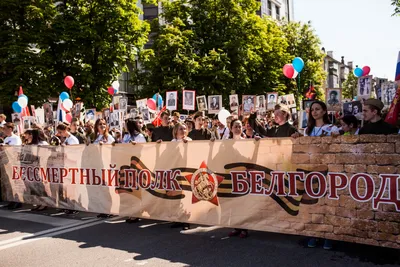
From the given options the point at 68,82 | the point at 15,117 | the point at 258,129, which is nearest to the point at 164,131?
the point at 258,129

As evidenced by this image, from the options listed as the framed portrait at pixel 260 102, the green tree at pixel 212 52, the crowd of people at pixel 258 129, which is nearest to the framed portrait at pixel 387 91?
the crowd of people at pixel 258 129

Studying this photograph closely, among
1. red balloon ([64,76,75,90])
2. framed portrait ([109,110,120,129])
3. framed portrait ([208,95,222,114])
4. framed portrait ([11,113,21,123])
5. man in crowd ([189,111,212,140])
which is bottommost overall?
man in crowd ([189,111,212,140])

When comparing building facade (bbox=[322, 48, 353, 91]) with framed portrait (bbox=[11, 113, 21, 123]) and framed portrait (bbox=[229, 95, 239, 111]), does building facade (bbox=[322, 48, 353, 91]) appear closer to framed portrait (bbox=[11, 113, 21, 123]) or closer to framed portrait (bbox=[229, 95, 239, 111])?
framed portrait (bbox=[229, 95, 239, 111])

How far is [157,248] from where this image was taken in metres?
5.97

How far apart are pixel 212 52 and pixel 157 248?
2134cm

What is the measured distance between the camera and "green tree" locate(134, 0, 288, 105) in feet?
84.0

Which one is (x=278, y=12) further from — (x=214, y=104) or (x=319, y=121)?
(x=319, y=121)

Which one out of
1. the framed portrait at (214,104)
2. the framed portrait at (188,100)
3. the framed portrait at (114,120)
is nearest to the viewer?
the framed portrait at (114,120)

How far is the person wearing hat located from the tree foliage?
1676 cm

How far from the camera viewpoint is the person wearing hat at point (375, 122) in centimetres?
555

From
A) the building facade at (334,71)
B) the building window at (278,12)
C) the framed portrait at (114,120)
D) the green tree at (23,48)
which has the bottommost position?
the framed portrait at (114,120)

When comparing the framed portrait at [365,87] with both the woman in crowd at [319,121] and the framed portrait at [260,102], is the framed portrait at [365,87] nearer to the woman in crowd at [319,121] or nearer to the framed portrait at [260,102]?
the woman in crowd at [319,121]

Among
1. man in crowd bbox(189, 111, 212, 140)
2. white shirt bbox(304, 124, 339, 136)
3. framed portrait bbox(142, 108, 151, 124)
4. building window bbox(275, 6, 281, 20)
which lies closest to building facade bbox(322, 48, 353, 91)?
building window bbox(275, 6, 281, 20)

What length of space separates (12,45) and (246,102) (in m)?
10.6
